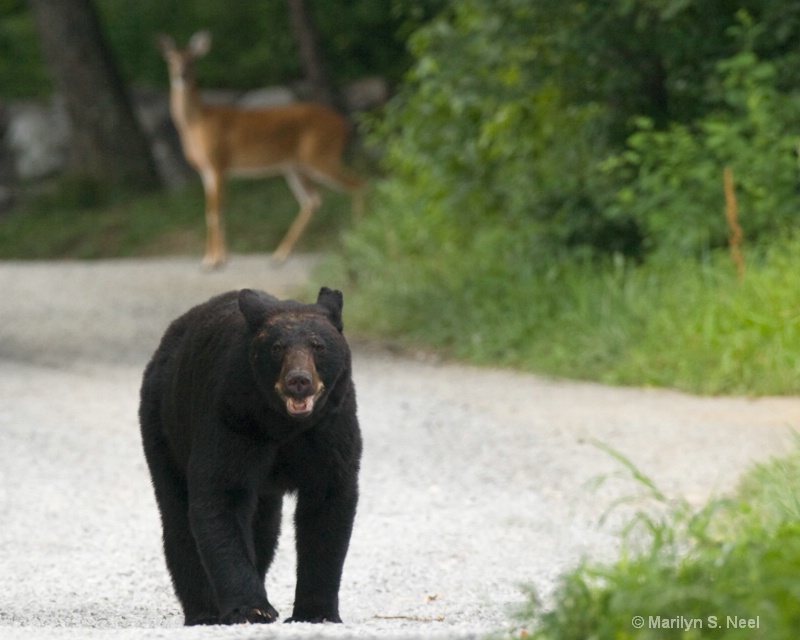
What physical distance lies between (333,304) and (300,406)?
0.50 meters

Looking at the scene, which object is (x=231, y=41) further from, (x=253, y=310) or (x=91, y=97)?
(x=253, y=310)

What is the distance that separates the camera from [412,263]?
13219mm

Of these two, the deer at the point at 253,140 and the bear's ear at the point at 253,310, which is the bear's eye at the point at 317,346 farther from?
the deer at the point at 253,140

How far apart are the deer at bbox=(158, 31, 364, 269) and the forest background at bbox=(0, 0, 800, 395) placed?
8.92 feet

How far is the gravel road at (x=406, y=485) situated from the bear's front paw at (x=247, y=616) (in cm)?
21

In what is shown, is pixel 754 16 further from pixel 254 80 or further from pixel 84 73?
pixel 254 80

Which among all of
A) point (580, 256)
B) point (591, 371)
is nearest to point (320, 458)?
point (591, 371)

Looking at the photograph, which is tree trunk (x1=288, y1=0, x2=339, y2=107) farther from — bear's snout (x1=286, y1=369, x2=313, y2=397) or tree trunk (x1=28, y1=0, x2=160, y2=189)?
bear's snout (x1=286, y1=369, x2=313, y2=397)

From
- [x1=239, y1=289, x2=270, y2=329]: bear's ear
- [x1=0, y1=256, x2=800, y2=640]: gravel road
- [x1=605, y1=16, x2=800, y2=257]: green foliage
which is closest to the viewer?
[x1=239, y1=289, x2=270, y2=329]: bear's ear

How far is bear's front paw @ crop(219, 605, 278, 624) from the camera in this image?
416 cm

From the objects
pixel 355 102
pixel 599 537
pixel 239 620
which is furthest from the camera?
pixel 355 102

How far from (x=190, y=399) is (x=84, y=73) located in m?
17.7

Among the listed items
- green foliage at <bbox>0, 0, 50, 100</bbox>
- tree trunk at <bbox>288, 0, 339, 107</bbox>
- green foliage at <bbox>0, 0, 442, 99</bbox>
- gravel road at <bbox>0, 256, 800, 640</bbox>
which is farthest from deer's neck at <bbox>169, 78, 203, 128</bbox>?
green foliage at <bbox>0, 0, 50, 100</bbox>

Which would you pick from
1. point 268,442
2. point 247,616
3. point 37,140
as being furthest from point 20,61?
point 247,616
